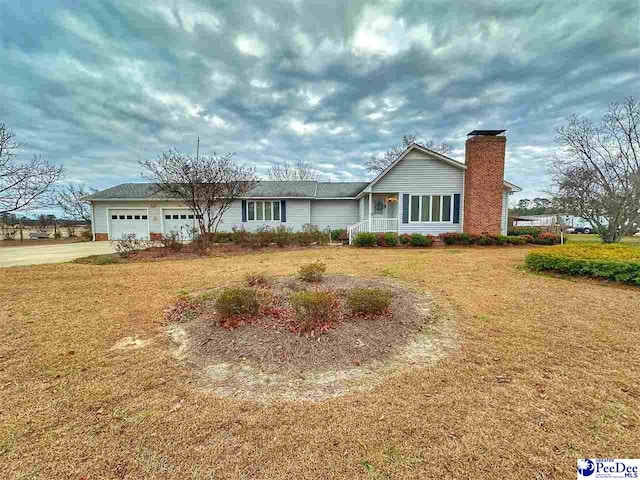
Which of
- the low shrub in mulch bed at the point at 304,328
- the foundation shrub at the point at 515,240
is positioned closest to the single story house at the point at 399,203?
the foundation shrub at the point at 515,240

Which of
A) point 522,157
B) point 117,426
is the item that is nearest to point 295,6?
point 117,426

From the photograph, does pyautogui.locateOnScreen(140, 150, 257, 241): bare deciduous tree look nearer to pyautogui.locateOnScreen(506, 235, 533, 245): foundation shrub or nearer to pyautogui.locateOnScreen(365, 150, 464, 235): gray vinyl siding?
pyautogui.locateOnScreen(365, 150, 464, 235): gray vinyl siding

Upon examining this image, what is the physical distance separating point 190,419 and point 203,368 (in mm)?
924

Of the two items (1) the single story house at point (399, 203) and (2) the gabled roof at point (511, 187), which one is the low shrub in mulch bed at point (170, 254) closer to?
(1) the single story house at point (399, 203)

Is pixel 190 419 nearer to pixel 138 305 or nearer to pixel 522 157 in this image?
pixel 138 305

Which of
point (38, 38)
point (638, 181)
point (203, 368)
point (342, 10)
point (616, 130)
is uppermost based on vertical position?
point (342, 10)

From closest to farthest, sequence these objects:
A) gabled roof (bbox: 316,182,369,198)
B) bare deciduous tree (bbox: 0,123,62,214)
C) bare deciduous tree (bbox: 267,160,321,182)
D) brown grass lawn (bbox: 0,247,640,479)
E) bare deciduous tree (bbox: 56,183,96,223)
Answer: brown grass lawn (bbox: 0,247,640,479) < bare deciduous tree (bbox: 0,123,62,214) < gabled roof (bbox: 316,182,369,198) < bare deciduous tree (bbox: 56,183,96,223) < bare deciduous tree (bbox: 267,160,321,182)

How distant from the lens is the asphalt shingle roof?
19734 millimetres

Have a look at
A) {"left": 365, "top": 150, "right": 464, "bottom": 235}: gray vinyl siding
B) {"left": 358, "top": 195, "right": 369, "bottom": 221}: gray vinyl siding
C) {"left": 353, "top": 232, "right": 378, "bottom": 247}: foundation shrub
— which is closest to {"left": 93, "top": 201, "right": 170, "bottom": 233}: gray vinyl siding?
{"left": 358, "top": 195, "right": 369, "bottom": 221}: gray vinyl siding

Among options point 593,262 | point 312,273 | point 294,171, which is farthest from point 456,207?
point 294,171

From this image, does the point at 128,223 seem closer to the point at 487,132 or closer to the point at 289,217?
the point at 289,217

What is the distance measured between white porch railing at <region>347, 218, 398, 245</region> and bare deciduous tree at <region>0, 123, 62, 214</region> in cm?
1536

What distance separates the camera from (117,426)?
2.30 m

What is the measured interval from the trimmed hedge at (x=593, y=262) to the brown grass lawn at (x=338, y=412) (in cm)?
288
